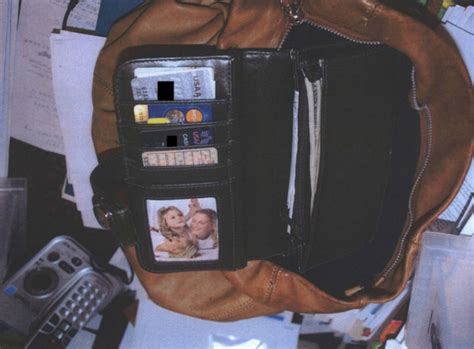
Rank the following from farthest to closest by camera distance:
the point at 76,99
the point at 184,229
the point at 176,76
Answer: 1. the point at 76,99
2. the point at 184,229
3. the point at 176,76

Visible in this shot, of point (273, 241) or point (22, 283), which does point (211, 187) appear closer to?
point (273, 241)

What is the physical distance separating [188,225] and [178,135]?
0.15 metres

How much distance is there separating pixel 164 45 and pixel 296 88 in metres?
0.20

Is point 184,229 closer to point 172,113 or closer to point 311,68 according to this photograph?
point 172,113

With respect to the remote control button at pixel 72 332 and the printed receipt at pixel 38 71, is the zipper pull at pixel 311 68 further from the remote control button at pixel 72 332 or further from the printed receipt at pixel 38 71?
the remote control button at pixel 72 332

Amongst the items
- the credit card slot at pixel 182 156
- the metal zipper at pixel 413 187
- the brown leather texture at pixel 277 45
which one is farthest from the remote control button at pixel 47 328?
the metal zipper at pixel 413 187

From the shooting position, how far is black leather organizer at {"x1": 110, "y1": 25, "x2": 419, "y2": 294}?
78 centimetres

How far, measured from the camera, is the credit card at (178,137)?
772 mm

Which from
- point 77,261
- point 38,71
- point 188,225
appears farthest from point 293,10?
point 77,261

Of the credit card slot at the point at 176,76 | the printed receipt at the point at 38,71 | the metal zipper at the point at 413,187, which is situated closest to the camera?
the credit card slot at the point at 176,76

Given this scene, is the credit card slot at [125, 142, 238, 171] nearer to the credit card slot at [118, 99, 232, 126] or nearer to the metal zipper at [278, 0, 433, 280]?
the credit card slot at [118, 99, 232, 126]

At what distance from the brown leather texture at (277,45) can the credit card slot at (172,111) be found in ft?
0.31

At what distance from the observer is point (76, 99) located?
997mm

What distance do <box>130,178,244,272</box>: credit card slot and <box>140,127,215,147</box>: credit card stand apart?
0.21ft
